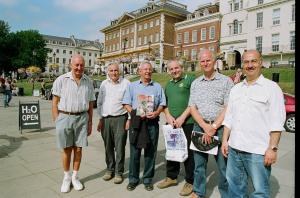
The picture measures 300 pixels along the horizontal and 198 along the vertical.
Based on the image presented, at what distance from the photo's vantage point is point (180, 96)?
4.34 metres

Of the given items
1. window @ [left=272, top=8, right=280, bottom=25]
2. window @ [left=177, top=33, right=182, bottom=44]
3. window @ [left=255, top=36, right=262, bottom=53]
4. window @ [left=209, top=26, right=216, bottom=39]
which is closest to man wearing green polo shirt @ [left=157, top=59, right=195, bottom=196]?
window @ [left=272, top=8, right=280, bottom=25]

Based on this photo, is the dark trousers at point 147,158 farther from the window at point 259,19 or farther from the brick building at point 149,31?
the brick building at point 149,31

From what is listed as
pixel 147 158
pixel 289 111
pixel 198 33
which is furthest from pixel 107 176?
pixel 198 33

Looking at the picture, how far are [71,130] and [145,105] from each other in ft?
4.06

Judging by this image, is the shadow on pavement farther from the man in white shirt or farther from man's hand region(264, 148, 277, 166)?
man's hand region(264, 148, 277, 166)

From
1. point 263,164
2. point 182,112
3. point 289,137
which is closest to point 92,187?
point 182,112

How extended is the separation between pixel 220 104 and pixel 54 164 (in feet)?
12.4

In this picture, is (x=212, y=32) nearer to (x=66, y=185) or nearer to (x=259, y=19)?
(x=259, y=19)

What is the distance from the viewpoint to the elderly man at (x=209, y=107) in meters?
3.76

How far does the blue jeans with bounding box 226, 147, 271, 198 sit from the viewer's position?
2861 millimetres

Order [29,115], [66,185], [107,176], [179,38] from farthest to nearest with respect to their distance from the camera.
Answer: [179,38] < [29,115] < [107,176] < [66,185]

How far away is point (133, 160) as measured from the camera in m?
4.54

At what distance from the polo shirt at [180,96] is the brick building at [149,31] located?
45150 millimetres

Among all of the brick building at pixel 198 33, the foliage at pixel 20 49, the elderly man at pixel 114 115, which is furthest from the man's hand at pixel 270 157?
the foliage at pixel 20 49
